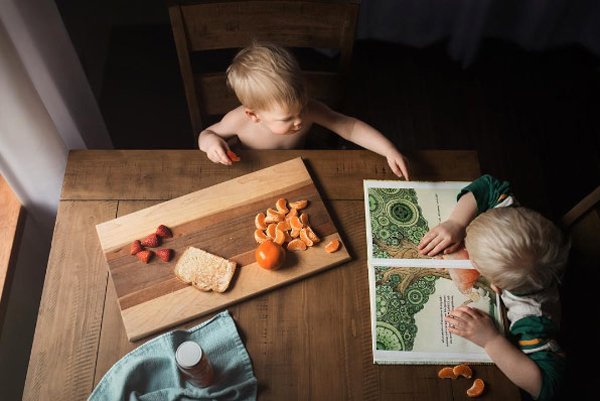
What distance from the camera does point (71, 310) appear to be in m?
1.08

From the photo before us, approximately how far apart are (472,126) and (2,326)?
1953 mm

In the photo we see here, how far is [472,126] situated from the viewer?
2.32 meters

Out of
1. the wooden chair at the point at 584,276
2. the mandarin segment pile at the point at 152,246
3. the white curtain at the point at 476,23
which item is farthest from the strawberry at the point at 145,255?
the white curtain at the point at 476,23

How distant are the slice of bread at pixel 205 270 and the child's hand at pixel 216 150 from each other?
0.81ft

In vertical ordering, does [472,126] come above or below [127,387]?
above

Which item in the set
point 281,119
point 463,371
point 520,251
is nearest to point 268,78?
point 281,119

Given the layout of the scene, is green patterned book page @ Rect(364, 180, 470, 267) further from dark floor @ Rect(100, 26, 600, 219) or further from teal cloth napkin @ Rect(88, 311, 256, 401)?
dark floor @ Rect(100, 26, 600, 219)

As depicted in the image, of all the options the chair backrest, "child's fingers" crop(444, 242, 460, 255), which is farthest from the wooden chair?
the chair backrest

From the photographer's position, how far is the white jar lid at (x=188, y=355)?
3.05ft

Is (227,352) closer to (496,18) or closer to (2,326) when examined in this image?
(2,326)

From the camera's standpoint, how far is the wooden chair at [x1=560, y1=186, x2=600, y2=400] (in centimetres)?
125

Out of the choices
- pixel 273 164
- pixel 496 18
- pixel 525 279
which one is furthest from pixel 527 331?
pixel 496 18

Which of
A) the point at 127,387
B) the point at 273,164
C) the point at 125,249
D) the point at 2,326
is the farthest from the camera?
the point at 2,326

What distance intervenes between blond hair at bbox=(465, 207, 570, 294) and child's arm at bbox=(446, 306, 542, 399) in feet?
0.30
